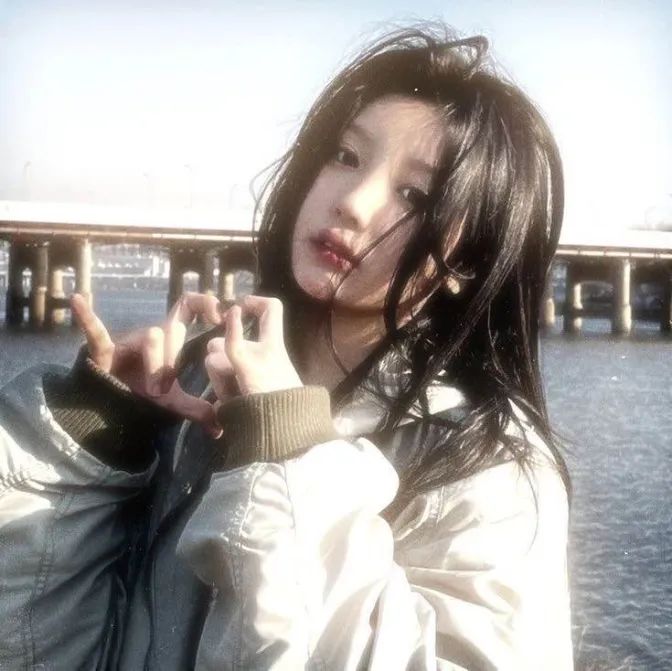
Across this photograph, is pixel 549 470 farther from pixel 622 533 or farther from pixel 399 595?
pixel 622 533

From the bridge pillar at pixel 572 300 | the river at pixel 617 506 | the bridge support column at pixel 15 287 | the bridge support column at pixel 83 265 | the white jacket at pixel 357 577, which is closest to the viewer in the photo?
the white jacket at pixel 357 577

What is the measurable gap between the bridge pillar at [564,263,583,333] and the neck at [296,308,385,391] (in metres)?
28.5

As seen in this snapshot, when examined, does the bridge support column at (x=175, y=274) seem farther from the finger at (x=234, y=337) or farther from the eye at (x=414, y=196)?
the finger at (x=234, y=337)

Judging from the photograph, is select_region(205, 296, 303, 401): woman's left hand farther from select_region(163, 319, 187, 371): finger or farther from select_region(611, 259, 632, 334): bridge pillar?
select_region(611, 259, 632, 334): bridge pillar

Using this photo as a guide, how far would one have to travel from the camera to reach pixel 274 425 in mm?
962

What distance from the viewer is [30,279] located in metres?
26.4

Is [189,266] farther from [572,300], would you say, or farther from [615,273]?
[615,273]

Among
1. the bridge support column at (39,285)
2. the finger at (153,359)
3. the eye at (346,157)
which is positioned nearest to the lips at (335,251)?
the eye at (346,157)

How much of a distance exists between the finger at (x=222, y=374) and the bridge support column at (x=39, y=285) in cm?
2532

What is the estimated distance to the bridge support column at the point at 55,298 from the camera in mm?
25516

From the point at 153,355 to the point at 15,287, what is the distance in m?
26.0

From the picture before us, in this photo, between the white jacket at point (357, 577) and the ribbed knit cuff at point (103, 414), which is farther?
the ribbed knit cuff at point (103, 414)

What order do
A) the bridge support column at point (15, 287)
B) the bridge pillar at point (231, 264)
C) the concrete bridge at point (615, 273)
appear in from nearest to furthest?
1. the bridge pillar at point (231, 264)
2. the concrete bridge at point (615, 273)
3. the bridge support column at point (15, 287)

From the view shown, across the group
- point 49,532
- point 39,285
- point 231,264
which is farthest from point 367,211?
point 39,285
